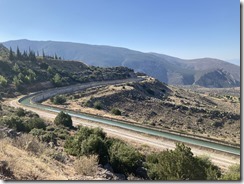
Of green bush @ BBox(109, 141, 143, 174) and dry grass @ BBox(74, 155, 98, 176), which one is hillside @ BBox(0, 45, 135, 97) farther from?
dry grass @ BBox(74, 155, 98, 176)

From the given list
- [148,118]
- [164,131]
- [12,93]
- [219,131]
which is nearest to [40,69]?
[12,93]

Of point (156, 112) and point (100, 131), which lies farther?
point (156, 112)

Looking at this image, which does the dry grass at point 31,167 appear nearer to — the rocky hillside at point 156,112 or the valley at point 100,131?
the valley at point 100,131

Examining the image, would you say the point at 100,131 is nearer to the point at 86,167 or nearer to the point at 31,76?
the point at 86,167

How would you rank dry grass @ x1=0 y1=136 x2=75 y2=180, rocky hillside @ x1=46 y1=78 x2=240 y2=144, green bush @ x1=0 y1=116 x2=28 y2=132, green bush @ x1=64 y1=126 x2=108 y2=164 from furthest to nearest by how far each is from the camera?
1. rocky hillside @ x1=46 y1=78 x2=240 y2=144
2. green bush @ x1=0 y1=116 x2=28 y2=132
3. green bush @ x1=64 y1=126 x2=108 y2=164
4. dry grass @ x1=0 y1=136 x2=75 y2=180

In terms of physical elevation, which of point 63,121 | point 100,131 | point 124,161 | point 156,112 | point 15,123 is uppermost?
point 15,123

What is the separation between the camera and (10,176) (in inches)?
372

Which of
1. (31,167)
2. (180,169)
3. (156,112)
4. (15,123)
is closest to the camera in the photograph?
(31,167)

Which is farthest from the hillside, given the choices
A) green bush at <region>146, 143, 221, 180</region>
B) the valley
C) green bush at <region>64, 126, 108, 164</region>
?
green bush at <region>146, 143, 221, 180</region>

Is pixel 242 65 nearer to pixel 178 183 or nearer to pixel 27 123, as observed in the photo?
pixel 178 183

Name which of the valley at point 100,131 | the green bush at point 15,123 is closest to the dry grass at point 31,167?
the valley at point 100,131

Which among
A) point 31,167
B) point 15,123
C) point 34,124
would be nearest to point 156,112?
point 34,124

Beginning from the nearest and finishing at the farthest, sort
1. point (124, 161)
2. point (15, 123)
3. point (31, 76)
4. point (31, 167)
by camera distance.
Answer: point (31, 167) < point (124, 161) < point (15, 123) < point (31, 76)

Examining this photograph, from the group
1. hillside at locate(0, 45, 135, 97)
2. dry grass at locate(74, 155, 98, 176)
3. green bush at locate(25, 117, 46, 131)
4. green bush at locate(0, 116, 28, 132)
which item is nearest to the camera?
dry grass at locate(74, 155, 98, 176)
